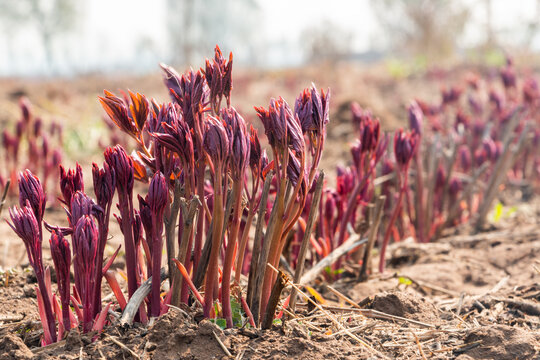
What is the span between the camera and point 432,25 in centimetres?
2117

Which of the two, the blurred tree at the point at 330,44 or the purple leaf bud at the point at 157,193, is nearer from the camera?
the purple leaf bud at the point at 157,193

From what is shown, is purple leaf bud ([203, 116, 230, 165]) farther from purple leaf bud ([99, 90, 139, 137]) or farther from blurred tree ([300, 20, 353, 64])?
blurred tree ([300, 20, 353, 64])

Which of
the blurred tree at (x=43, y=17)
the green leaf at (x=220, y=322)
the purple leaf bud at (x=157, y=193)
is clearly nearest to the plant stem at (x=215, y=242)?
the green leaf at (x=220, y=322)

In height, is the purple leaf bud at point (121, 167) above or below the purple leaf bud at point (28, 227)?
above

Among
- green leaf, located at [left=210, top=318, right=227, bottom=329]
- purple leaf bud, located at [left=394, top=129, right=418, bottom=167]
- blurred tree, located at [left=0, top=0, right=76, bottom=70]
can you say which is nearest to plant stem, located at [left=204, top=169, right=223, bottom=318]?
green leaf, located at [left=210, top=318, right=227, bottom=329]

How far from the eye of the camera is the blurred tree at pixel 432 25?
826 inches

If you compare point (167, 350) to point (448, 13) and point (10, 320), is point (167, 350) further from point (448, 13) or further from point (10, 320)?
point (448, 13)

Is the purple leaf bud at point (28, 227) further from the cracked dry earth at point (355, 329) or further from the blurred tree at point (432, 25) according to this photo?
the blurred tree at point (432, 25)

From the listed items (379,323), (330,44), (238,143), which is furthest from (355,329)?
(330,44)

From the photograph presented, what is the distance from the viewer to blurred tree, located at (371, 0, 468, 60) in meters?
21.0

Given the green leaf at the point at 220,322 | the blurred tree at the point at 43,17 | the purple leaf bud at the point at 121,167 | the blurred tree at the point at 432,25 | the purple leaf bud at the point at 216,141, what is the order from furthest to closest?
1. the blurred tree at the point at 43,17
2. the blurred tree at the point at 432,25
3. the green leaf at the point at 220,322
4. the purple leaf bud at the point at 121,167
5. the purple leaf bud at the point at 216,141

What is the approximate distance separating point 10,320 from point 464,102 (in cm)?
1141

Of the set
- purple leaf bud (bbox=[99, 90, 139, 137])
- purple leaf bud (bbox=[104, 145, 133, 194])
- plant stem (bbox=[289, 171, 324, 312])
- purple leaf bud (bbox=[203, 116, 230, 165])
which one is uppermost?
purple leaf bud (bbox=[99, 90, 139, 137])

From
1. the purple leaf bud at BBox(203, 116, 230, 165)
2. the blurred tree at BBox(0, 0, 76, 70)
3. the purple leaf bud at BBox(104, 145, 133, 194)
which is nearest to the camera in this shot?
the purple leaf bud at BBox(203, 116, 230, 165)
